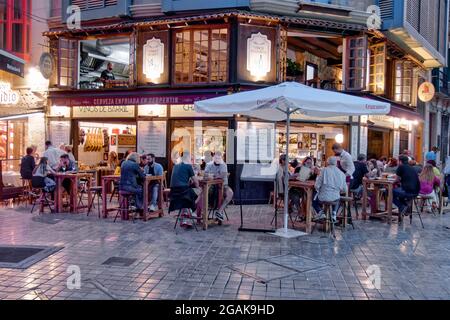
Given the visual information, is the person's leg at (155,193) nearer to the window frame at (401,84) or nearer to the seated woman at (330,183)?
the seated woman at (330,183)

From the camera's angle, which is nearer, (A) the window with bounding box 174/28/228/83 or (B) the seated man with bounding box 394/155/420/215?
(B) the seated man with bounding box 394/155/420/215

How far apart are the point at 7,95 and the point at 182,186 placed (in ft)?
30.1

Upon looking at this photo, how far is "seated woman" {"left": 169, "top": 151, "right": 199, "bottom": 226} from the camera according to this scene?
8508 mm

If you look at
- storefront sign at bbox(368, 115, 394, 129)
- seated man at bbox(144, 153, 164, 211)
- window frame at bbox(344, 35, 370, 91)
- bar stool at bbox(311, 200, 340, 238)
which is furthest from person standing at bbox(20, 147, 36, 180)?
storefront sign at bbox(368, 115, 394, 129)

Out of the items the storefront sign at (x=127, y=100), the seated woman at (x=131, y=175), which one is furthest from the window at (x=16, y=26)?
the seated woman at (x=131, y=175)

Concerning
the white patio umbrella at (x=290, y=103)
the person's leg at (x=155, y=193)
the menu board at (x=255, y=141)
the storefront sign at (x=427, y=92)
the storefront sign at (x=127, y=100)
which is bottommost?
the person's leg at (x=155, y=193)

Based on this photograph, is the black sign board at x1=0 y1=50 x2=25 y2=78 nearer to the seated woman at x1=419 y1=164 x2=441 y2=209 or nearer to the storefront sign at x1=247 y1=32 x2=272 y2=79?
the storefront sign at x1=247 y1=32 x2=272 y2=79

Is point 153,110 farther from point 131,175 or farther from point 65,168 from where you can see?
point 131,175

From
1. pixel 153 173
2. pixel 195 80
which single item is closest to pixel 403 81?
pixel 195 80

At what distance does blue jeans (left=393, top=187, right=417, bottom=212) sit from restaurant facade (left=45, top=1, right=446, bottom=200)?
170 inches

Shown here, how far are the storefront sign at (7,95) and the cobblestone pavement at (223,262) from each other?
6.41m

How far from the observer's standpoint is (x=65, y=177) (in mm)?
10609

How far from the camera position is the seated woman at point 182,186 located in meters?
8.51

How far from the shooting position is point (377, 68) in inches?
599
